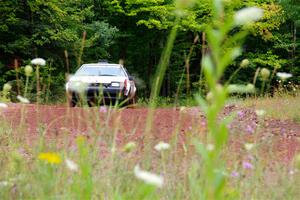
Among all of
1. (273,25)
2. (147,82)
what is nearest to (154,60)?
(147,82)

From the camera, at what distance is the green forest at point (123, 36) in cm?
2541

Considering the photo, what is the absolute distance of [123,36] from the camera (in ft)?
105

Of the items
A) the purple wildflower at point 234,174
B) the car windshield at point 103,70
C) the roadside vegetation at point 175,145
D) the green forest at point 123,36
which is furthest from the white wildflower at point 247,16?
the green forest at point 123,36

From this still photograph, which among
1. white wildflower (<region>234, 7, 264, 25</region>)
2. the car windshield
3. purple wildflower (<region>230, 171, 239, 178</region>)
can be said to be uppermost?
white wildflower (<region>234, 7, 264, 25</region>)

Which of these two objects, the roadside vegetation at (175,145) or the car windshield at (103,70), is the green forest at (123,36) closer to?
the car windshield at (103,70)

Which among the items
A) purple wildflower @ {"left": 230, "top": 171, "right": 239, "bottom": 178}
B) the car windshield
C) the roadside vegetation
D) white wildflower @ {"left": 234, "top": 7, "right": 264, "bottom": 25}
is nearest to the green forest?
the car windshield

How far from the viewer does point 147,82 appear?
3475 cm

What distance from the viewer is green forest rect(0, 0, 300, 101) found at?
25.4 meters

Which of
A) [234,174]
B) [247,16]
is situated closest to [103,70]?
[234,174]

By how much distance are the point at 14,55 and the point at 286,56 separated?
18637 mm

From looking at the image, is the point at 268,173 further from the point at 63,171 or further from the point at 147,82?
the point at 147,82

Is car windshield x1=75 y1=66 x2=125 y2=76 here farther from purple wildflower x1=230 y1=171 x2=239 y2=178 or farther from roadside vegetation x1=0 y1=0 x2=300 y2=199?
purple wildflower x1=230 y1=171 x2=239 y2=178

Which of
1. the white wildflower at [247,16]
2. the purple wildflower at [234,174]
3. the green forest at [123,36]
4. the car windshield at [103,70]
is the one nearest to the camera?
the white wildflower at [247,16]

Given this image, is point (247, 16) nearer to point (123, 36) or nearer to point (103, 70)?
point (103, 70)
